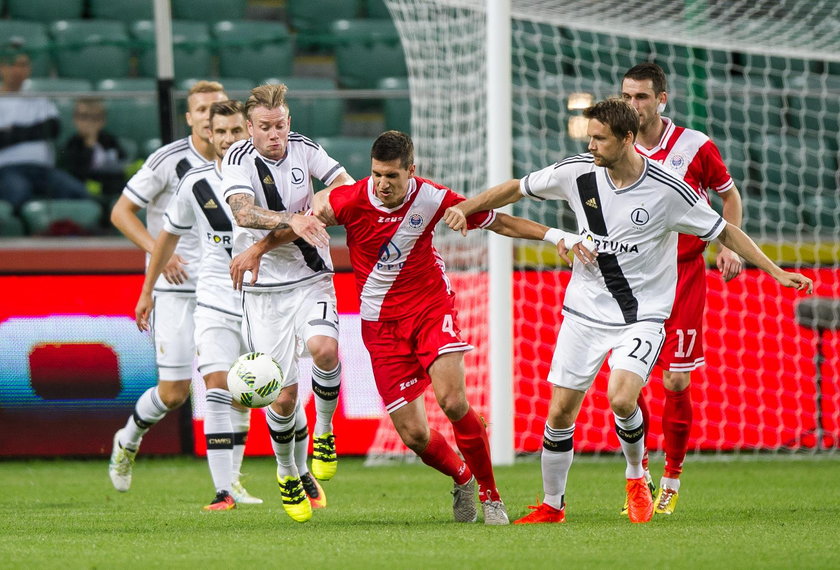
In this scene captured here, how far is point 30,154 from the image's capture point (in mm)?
10664

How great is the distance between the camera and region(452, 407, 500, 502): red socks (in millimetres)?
6414

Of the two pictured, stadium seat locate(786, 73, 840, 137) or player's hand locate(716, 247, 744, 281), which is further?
stadium seat locate(786, 73, 840, 137)

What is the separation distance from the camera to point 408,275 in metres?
6.58

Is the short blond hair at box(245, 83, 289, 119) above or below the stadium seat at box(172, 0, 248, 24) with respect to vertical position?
below

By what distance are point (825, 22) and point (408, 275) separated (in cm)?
623

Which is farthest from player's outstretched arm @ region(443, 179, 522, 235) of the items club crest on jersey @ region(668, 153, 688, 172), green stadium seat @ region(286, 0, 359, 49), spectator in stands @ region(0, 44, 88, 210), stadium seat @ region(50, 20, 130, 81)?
green stadium seat @ region(286, 0, 359, 49)

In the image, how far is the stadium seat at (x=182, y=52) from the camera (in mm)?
12852

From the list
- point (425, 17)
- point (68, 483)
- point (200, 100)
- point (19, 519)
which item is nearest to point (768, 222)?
point (425, 17)

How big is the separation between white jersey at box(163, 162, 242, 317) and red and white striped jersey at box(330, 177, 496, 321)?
1.16 m

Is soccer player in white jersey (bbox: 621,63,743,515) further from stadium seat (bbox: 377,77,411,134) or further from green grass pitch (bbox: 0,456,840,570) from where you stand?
stadium seat (bbox: 377,77,411,134)

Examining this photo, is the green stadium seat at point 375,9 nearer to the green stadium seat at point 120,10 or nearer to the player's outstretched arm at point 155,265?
the green stadium seat at point 120,10

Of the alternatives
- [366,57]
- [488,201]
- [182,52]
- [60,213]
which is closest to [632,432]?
[488,201]

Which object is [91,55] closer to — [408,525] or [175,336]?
[175,336]

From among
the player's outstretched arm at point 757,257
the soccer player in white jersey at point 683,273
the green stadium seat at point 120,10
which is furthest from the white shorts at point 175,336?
the green stadium seat at point 120,10
